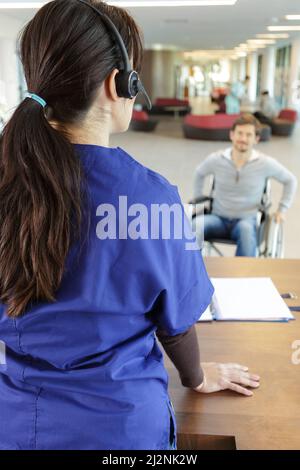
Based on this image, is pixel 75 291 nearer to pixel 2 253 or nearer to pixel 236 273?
pixel 2 253

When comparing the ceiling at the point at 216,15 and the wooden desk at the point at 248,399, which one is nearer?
the wooden desk at the point at 248,399

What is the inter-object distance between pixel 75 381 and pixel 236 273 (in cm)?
109

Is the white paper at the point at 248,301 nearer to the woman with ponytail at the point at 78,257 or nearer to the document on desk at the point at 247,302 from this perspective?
the document on desk at the point at 247,302

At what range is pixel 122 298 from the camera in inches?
29.3

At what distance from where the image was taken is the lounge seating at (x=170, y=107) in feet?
60.7

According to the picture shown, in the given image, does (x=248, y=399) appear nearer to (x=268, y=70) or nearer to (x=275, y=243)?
(x=275, y=243)

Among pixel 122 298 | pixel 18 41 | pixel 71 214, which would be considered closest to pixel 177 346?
pixel 122 298

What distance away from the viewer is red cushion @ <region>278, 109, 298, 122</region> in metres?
12.1

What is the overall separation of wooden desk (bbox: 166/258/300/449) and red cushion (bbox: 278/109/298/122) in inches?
462

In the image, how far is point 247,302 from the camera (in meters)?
1.50

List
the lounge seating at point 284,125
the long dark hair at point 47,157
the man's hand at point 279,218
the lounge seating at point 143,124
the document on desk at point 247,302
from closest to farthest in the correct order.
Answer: the long dark hair at point 47,157
the document on desk at point 247,302
the man's hand at point 279,218
the lounge seating at point 284,125
the lounge seating at point 143,124

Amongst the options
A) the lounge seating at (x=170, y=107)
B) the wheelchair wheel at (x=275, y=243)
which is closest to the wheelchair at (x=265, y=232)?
the wheelchair wheel at (x=275, y=243)

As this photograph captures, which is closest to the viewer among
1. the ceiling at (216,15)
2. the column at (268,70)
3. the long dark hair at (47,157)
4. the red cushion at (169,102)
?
the long dark hair at (47,157)

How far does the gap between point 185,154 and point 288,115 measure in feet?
15.8
